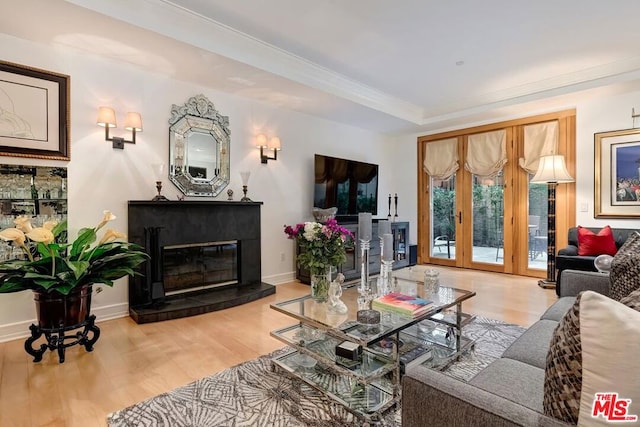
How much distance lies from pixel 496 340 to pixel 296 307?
5.60 ft

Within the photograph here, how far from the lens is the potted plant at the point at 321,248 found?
208cm

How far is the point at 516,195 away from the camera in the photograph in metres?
5.16

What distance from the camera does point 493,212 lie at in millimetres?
5426

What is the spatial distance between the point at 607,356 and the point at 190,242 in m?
3.58

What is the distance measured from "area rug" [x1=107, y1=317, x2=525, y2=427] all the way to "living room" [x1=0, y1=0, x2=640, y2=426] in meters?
1.45

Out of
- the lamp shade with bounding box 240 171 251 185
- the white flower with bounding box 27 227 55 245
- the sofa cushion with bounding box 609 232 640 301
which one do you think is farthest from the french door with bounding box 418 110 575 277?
the white flower with bounding box 27 227 55 245

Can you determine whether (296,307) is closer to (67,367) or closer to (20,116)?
(67,367)

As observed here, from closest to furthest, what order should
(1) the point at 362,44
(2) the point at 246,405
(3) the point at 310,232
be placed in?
(2) the point at 246,405 < (3) the point at 310,232 < (1) the point at 362,44

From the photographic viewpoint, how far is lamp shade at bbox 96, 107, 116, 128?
308 cm

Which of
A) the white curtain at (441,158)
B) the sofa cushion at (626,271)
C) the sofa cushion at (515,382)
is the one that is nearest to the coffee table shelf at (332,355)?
the sofa cushion at (515,382)

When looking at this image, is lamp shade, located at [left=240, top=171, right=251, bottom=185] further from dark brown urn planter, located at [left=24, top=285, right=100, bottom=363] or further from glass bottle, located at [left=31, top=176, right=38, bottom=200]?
dark brown urn planter, located at [left=24, top=285, right=100, bottom=363]

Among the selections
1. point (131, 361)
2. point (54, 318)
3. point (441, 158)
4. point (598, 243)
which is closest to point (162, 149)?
point (54, 318)

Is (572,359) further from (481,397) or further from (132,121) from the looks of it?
(132,121)
